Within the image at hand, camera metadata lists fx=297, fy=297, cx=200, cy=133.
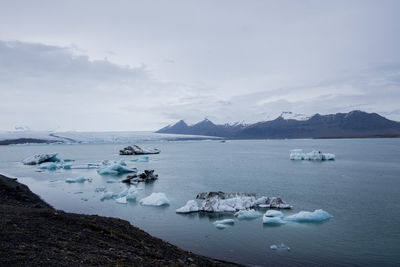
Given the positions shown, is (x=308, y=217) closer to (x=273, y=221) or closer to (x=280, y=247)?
(x=273, y=221)

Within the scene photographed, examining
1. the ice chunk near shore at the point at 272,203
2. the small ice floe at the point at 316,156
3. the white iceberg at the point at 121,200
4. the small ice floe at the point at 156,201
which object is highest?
the small ice floe at the point at 316,156

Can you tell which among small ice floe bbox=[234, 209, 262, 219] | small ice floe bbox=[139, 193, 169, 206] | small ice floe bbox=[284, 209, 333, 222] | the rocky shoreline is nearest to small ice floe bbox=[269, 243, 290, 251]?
the rocky shoreline

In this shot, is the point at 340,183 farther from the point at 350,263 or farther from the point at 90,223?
the point at 90,223

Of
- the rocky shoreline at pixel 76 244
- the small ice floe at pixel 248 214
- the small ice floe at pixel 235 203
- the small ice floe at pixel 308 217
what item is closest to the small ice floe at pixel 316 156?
the small ice floe at pixel 235 203

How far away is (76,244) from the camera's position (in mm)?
6336

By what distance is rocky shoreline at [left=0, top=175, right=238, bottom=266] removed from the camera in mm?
5197

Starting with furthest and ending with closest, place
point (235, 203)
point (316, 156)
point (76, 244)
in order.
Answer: point (316, 156), point (235, 203), point (76, 244)

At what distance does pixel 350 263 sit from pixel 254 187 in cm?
1132

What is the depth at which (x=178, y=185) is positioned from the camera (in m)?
21.5

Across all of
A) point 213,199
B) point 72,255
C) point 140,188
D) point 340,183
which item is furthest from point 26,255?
point 340,183

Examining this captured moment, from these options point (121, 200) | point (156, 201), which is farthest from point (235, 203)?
point (121, 200)

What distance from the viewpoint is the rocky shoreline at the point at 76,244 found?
520 centimetres

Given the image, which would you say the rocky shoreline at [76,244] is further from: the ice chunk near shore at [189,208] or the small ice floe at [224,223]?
the ice chunk near shore at [189,208]

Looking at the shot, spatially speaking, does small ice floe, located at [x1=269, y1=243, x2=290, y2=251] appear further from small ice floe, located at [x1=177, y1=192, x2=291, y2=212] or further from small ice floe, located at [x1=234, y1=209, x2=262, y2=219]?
small ice floe, located at [x1=177, y1=192, x2=291, y2=212]
